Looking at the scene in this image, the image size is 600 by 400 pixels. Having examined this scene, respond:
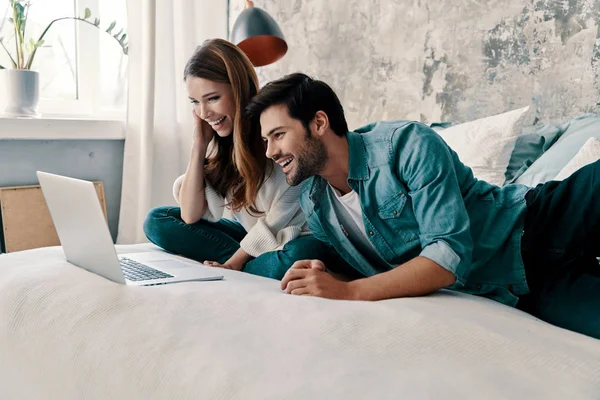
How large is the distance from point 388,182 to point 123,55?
6.72 feet

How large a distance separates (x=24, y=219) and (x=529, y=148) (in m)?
1.93

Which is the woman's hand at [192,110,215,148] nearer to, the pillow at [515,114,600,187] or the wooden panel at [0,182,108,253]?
the pillow at [515,114,600,187]

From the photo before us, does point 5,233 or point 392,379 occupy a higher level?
point 392,379

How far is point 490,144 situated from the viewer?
1.93 metres

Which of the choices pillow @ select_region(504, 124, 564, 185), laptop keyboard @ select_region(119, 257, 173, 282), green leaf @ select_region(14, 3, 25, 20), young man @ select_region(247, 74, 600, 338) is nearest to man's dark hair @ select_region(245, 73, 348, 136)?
young man @ select_region(247, 74, 600, 338)

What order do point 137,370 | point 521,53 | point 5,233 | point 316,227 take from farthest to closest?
point 5,233 → point 521,53 → point 316,227 → point 137,370

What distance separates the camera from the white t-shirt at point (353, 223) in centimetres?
143

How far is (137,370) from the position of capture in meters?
0.83

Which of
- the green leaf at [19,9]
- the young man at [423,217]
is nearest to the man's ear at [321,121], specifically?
the young man at [423,217]

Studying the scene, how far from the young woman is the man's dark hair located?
25 cm

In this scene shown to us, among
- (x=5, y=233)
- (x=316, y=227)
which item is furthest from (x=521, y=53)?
(x=5, y=233)

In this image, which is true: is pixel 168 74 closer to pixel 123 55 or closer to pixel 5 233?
pixel 123 55

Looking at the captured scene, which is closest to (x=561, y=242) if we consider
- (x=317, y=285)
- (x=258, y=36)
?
(x=317, y=285)

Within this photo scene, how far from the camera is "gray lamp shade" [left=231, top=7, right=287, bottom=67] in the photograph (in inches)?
99.7
